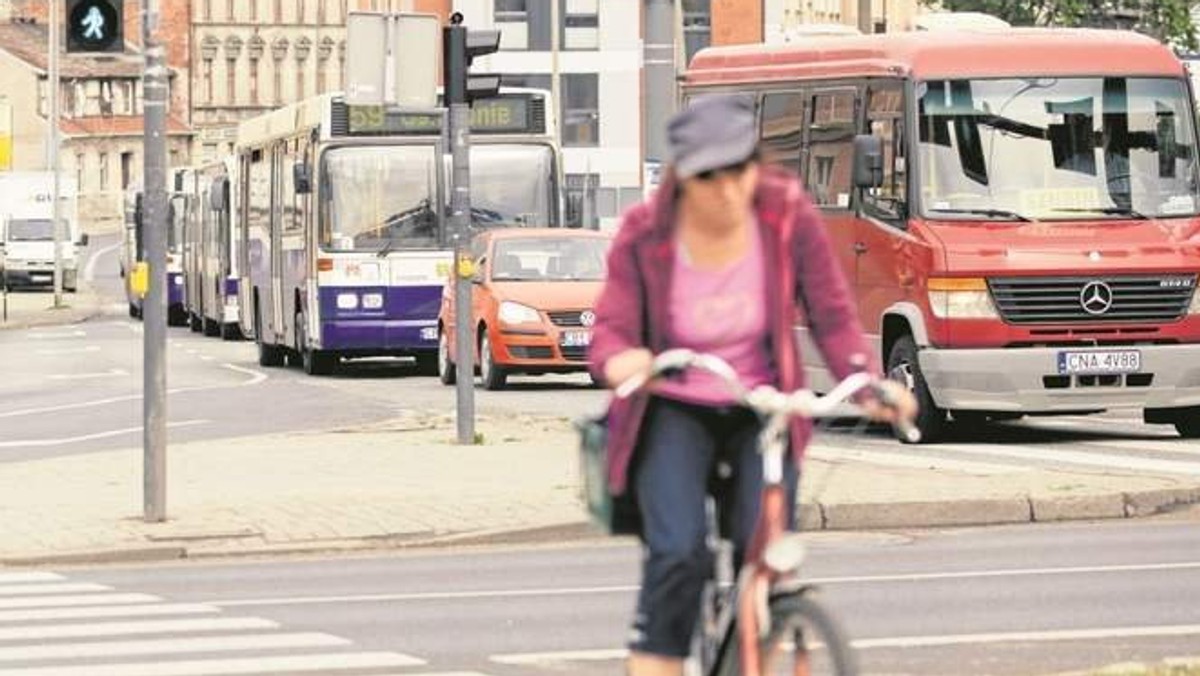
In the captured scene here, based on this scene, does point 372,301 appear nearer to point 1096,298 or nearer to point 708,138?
point 1096,298

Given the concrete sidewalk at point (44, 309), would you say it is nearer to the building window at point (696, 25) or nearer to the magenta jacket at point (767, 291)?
the building window at point (696, 25)

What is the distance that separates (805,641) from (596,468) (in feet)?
2.17

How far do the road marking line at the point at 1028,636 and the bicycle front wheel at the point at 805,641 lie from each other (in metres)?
4.46

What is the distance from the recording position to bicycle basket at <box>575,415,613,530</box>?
803cm

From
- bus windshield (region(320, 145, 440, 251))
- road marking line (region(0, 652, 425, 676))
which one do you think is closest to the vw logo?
road marking line (region(0, 652, 425, 676))

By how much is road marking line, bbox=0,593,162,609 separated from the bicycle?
6988mm

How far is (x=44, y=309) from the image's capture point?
79.4 meters

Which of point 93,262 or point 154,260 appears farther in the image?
point 93,262

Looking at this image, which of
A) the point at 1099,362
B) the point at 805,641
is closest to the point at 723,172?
the point at 805,641

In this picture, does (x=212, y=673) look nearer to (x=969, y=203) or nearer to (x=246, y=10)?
(x=969, y=203)

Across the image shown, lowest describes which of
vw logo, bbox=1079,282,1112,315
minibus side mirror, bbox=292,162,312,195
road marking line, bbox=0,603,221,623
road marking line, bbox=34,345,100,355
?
road marking line, bbox=34,345,100,355

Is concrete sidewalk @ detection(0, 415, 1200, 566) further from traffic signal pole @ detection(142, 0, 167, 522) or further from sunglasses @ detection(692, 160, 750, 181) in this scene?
sunglasses @ detection(692, 160, 750, 181)

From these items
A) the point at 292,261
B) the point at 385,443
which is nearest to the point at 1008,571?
the point at 385,443

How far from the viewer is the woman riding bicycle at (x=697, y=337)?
7.90 metres
